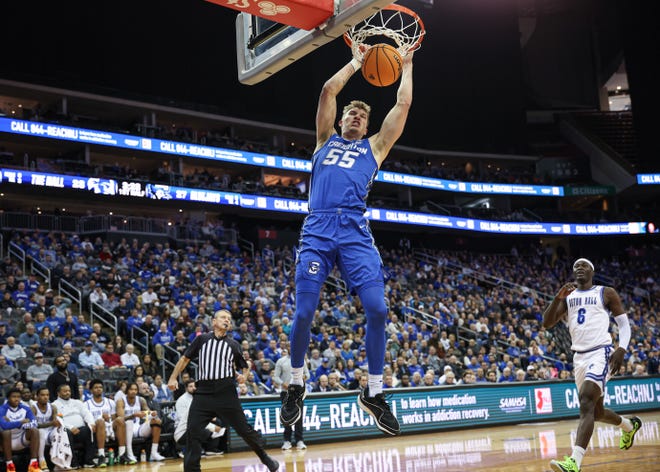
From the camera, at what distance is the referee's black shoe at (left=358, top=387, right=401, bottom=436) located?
5387mm

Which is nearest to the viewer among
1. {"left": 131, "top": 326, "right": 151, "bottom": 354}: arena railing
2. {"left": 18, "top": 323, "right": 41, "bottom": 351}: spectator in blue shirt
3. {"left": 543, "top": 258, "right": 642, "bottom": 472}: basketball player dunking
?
{"left": 543, "top": 258, "right": 642, "bottom": 472}: basketball player dunking

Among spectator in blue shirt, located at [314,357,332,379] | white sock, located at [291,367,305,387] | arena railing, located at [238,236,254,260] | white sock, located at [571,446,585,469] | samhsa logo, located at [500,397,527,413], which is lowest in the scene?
samhsa logo, located at [500,397,527,413]

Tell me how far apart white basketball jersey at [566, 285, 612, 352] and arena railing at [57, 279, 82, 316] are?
14255mm

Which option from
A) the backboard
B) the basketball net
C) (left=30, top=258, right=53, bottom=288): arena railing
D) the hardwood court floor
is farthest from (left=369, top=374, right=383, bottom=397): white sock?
(left=30, top=258, right=53, bottom=288): arena railing

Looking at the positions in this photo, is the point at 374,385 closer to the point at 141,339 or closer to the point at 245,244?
the point at 141,339

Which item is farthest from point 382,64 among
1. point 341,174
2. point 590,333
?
point 590,333

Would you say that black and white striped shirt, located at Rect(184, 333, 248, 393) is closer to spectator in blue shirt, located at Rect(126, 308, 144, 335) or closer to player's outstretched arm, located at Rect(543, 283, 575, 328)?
player's outstretched arm, located at Rect(543, 283, 575, 328)

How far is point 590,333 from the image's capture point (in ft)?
27.7

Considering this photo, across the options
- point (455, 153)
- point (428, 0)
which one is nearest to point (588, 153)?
point (455, 153)

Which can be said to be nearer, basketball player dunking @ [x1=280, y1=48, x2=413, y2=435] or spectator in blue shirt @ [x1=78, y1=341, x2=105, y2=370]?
basketball player dunking @ [x1=280, y1=48, x2=413, y2=435]

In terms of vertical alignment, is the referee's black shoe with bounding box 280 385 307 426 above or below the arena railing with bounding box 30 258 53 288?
below

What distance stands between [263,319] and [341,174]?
15.4 metres

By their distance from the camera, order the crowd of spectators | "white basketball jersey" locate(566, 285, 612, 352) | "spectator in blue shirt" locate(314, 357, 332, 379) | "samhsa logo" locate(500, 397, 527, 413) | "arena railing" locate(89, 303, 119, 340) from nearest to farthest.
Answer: "white basketball jersey" locate(566, 285, 612, 352)
the crowd of spectators
"spectator in blue shirt" locate(314, 357, 332, 379)
"arena railing" locate(89, 303, 119, 340)
"samhsa logo" locate(500, 397, 527, 413)

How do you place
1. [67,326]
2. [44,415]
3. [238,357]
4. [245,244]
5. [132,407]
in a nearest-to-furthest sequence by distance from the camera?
[238,357] < [44,415] < [132,407] < [67,326] < [245,244]
